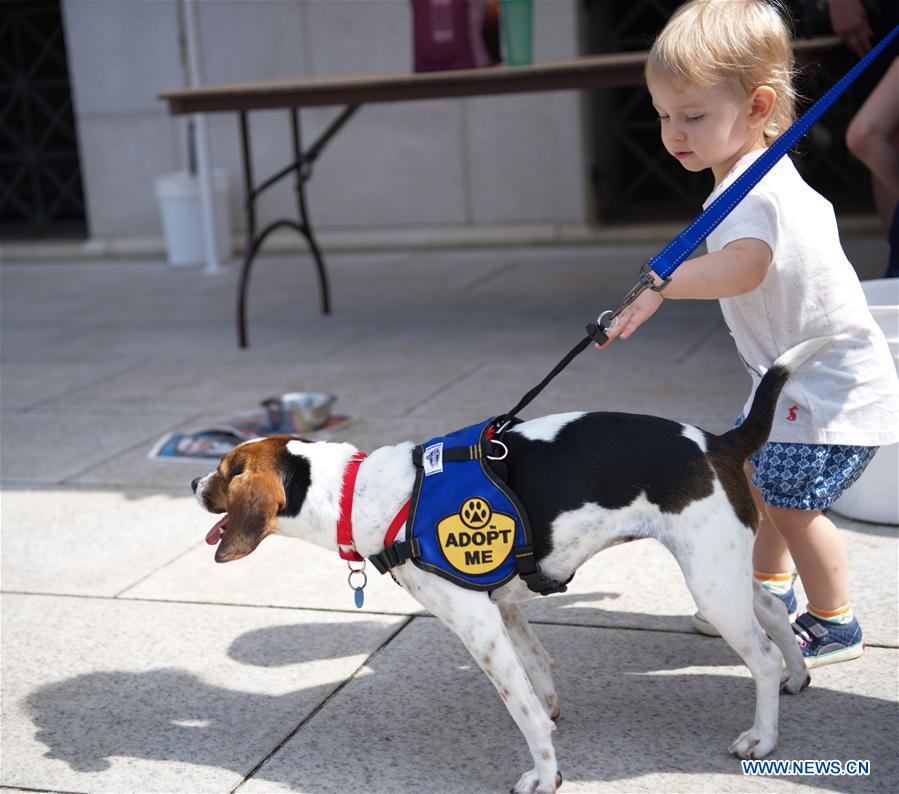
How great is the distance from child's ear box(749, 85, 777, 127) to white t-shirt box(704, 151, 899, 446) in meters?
0.09

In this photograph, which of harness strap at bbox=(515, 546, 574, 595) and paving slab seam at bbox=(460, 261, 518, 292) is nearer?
harness strap at bbox=(515, 546, 574, 595)

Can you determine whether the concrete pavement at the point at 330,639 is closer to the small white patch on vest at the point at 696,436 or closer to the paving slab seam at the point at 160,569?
the paving slab seam at the point at 160,569

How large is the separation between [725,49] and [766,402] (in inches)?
31.4

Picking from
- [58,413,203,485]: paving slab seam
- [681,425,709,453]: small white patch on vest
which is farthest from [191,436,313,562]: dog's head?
[58,413,203,485]: paving slab seam

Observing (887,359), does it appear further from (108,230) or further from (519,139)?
(108,230)

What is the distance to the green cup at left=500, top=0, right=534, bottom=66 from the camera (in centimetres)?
607

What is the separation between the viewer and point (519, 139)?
33.1ft

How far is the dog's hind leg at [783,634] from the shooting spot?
2.77 metres

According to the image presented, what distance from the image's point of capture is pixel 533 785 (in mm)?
2500

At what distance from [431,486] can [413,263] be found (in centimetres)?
736

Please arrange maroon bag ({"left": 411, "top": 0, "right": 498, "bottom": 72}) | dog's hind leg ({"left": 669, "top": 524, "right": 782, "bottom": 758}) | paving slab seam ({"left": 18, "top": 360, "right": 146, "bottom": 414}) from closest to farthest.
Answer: dog's hind leg ({"left": 669, "top": 524, "right": 782, "bottom": 758})
paving slab seam ({"left": 18, "top": 360, "right": 146, "bottom": 414})
maroon bag ({"left": 411, "top": 0, "right": 498, "bottom": 72})

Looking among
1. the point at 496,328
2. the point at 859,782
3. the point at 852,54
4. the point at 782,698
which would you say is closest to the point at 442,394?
the point at 496,328

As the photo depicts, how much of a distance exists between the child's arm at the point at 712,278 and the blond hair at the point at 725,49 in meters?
0.38

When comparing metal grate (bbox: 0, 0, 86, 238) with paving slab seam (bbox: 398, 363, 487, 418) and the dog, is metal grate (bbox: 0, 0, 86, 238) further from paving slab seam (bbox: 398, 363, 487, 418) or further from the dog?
the dog
